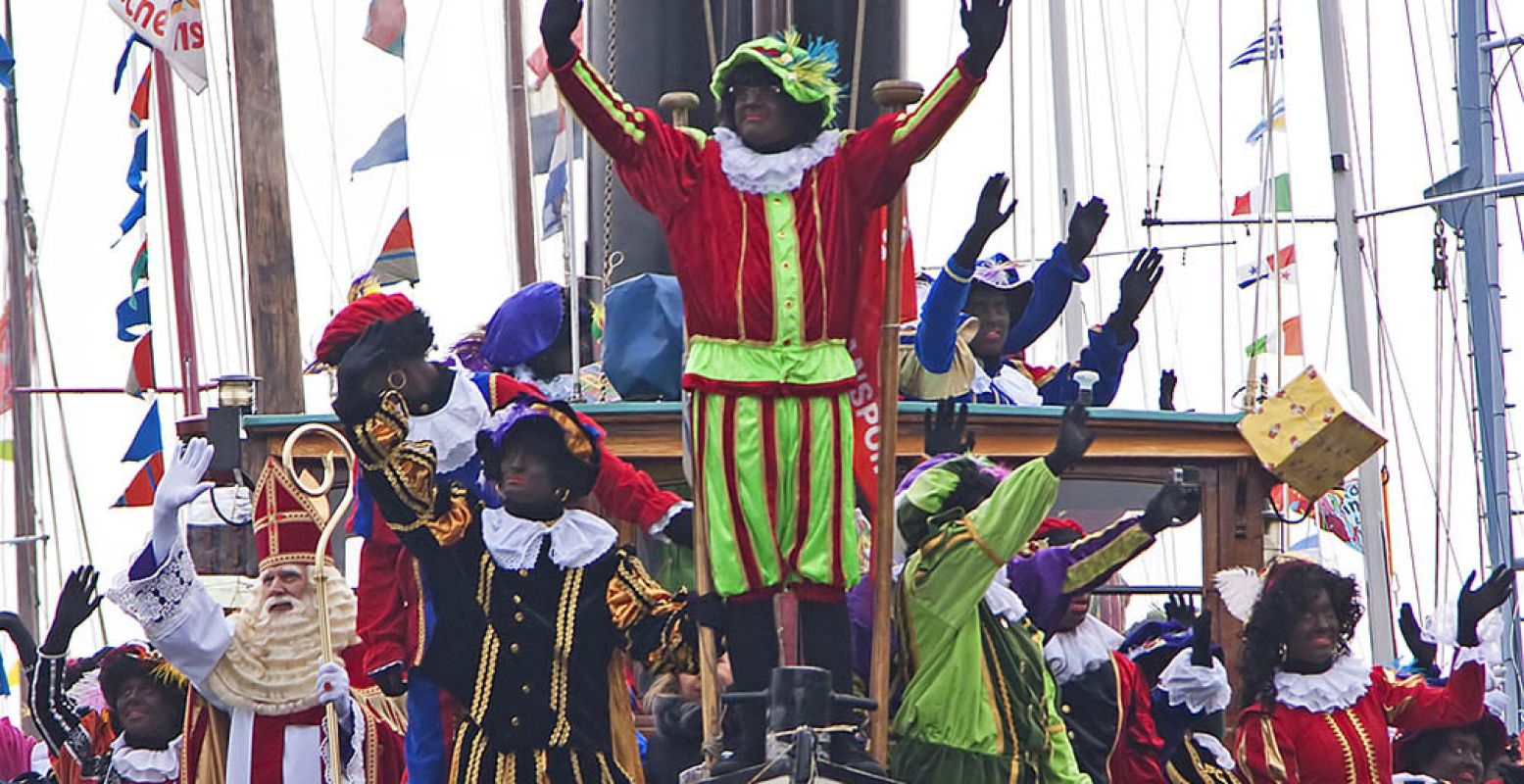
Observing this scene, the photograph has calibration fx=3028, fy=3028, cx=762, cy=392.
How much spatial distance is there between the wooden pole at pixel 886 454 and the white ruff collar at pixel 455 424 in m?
0.99

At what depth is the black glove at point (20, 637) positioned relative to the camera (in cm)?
→ 846

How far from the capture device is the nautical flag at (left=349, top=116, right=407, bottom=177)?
15.0 meters

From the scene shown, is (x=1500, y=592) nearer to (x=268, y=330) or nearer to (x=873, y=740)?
(x=873, y=740)

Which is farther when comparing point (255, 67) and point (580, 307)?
point (255, 67)

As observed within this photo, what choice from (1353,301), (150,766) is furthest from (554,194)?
→ (150,766)

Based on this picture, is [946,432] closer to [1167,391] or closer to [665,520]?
[665,520]

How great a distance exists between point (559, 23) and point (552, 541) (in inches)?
46.7

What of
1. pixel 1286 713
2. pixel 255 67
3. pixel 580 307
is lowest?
pixel 1286 713

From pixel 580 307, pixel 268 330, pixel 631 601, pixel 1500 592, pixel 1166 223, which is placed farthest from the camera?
pixel 1166 223

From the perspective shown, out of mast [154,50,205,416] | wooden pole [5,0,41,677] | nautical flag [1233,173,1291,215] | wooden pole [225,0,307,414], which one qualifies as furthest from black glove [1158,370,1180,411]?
wooden pole [5,0,41,677]

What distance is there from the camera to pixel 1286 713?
7.97 metres

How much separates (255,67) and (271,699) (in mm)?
5519

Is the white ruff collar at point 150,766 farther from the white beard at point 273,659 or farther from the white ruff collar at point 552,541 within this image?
the white ruff collar at point 552,541

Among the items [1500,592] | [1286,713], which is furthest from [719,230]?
[1500,592]
